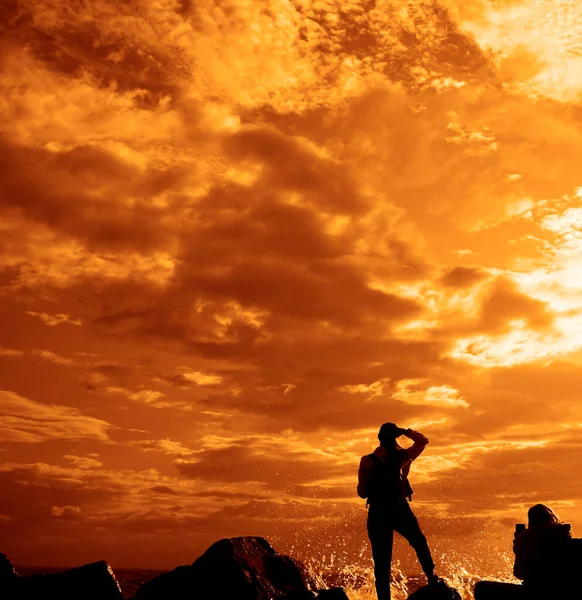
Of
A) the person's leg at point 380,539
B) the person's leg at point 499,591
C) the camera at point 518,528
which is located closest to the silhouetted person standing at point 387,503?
the person's leg at point 380,539

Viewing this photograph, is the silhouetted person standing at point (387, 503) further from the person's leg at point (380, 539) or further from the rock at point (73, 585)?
the rock at point (73, 585)

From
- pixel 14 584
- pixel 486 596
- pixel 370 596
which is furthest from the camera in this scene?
pixel 370 596

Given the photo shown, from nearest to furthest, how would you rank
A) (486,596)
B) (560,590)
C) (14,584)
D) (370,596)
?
(560,590), (486,596), (14,584), (370,596)

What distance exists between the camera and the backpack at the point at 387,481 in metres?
12.7

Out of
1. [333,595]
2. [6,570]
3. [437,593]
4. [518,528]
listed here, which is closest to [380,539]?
[333,595]

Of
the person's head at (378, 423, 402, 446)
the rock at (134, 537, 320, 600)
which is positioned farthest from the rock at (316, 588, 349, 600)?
the person's head at (378, 423, 402, 446)

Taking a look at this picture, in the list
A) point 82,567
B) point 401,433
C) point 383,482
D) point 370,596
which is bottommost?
point 370,596

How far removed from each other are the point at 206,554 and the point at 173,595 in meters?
1.08

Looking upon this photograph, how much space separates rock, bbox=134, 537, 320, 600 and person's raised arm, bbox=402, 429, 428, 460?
332cm

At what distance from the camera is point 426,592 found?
1146 cm

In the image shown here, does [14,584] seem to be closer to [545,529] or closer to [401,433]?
[401,433]

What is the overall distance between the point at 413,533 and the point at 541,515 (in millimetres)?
2480

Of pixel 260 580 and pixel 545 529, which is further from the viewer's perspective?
pixel 260 580

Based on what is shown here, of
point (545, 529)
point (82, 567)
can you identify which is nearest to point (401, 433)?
point (545, 529)
